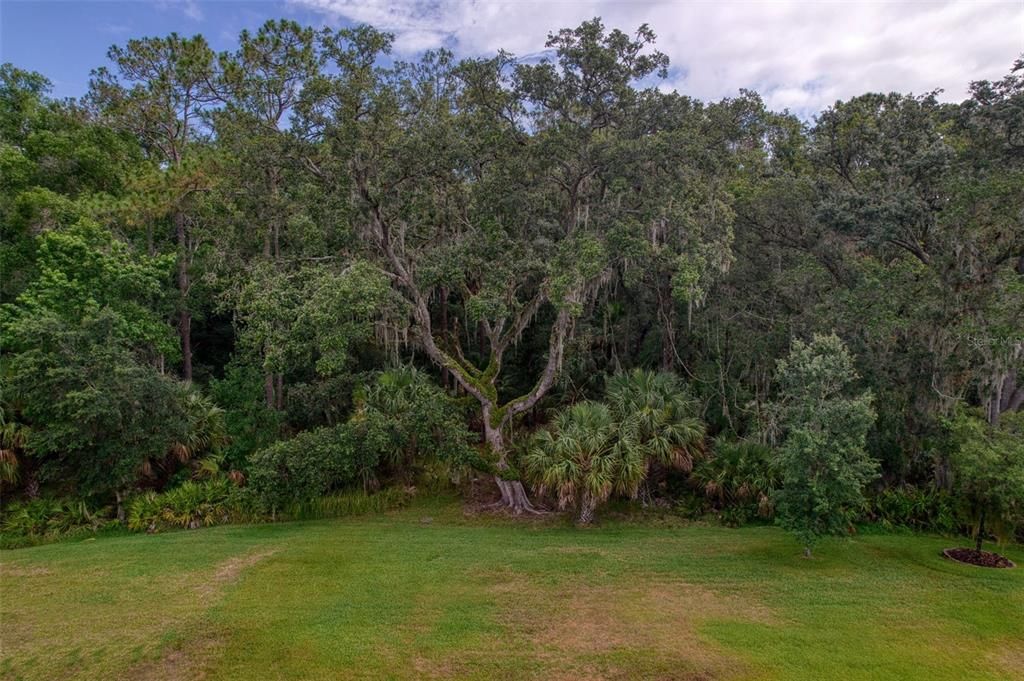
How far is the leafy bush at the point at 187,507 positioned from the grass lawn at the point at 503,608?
0.69 meters

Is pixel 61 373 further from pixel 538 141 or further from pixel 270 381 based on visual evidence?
pixel 538 141

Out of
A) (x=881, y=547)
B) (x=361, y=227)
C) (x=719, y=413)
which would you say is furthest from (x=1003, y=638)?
(x=361, y=227)

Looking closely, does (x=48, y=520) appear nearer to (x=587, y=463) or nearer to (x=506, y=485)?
(x=506, y=485)

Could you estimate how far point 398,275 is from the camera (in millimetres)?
13445

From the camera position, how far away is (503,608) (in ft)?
26.6

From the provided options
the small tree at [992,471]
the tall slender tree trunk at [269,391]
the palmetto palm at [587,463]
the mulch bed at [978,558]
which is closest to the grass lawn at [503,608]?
the mulch bed at [978,558]

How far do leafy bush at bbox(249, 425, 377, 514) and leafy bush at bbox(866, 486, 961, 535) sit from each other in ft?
34.1

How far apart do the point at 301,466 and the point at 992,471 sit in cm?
1190

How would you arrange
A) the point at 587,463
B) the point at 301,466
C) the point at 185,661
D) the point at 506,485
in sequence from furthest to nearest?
the point at 506,485 < the point at 301,466 < the point at 587,463 < the point at 185,661

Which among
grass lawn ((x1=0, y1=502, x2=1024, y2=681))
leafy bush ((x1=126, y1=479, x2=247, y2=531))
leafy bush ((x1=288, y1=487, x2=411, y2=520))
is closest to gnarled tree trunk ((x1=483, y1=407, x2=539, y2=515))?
grass lawn ((x1=0, y1=502, x2=1024, y2=681))

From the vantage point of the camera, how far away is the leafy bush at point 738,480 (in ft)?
39.4

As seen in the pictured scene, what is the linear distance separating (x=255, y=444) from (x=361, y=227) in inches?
233

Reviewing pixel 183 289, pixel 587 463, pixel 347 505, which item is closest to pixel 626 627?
pixel 587 463

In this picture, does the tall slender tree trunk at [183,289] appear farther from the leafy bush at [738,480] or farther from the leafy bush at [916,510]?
the leafy bush at [916,510]
